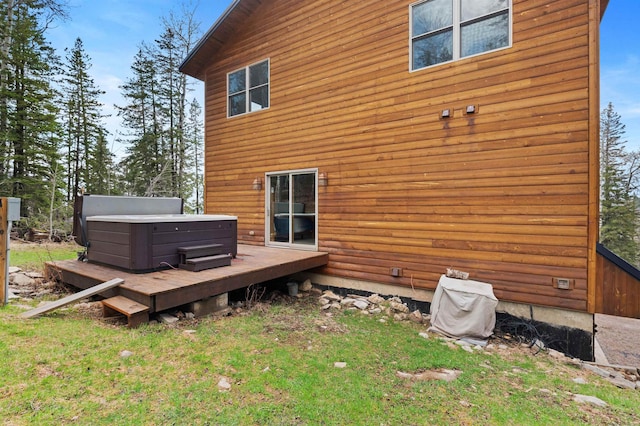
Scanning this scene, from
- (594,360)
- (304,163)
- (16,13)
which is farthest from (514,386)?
(16,13)

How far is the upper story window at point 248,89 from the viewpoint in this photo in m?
6.88

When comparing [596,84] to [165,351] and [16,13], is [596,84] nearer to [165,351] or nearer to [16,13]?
[165,351]

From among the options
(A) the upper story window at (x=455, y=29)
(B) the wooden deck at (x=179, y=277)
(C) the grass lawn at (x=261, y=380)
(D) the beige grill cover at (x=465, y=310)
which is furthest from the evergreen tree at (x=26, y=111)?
(D) the beige grill cover at (x=465, y=310)

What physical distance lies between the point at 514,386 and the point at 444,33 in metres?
4.89

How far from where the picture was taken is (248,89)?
713 centimetres

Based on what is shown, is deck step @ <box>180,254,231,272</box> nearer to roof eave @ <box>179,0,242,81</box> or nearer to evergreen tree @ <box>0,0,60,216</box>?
roof eave @ <box>179,0,242,81</box>

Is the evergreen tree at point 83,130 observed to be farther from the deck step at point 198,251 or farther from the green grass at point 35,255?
the deck step at point 198,251

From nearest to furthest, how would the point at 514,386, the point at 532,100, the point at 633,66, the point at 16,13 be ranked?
the point at 514,386 → the point at 532,100 → the point at 16,13 → the point at 633,66

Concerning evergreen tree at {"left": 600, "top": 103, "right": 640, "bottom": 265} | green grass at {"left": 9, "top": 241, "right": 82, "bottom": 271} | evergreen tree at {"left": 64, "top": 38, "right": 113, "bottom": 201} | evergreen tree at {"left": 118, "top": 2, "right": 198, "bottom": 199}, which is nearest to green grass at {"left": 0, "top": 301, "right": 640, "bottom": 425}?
green grass at {"left": 9, "top": 241, "right": 82, "bottom": 271}

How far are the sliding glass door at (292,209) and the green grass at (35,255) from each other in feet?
14.3

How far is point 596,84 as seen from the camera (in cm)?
371

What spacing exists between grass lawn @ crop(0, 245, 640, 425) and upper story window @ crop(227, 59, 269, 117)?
5152 mm

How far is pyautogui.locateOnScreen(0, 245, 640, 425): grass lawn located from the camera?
6.63ft

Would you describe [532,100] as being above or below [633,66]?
below
